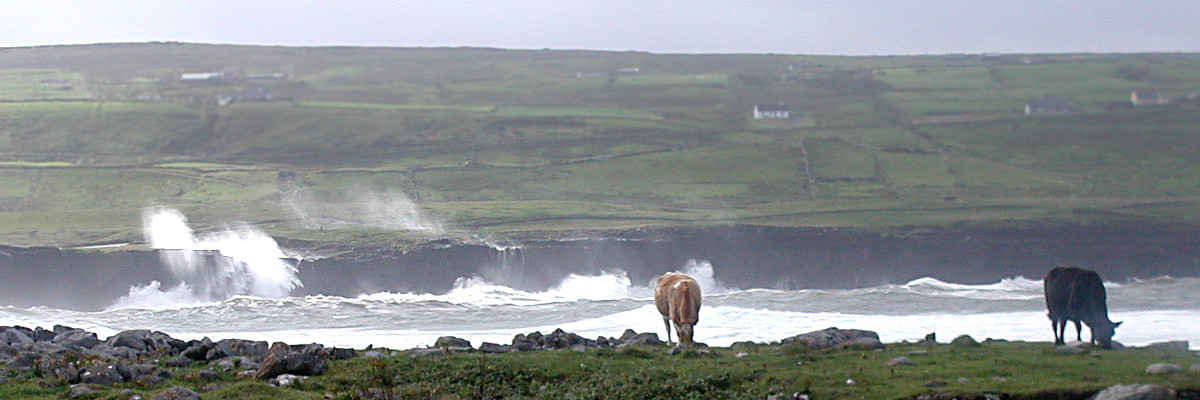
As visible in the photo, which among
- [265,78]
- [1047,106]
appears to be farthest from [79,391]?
[1047,106]

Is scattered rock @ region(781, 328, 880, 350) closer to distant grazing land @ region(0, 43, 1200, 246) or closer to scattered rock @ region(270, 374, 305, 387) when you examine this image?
scattered rock @ region(270, 374, 305, 387)

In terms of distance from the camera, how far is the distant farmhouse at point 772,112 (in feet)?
248

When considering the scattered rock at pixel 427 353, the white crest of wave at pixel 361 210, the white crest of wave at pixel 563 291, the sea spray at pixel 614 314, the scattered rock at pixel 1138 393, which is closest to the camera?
the scattered rock at pixel 1138 393

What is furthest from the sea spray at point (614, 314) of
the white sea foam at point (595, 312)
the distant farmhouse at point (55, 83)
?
the distant farmhouse at point (55, 83)

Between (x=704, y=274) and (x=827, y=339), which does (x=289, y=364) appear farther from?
(x=704, y=274)

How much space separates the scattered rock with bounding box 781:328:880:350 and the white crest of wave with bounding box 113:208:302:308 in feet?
87.3

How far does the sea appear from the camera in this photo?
34625 mm

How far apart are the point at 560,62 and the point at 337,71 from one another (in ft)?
64.0

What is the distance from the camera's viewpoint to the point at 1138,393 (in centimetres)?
1520

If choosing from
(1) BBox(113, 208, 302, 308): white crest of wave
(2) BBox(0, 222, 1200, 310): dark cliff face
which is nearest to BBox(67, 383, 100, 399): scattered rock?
(1) BBox(113, 208, 302, 308): white crest of wave

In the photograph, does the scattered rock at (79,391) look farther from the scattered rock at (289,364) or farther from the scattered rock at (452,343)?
the scattered rock at (452,343)

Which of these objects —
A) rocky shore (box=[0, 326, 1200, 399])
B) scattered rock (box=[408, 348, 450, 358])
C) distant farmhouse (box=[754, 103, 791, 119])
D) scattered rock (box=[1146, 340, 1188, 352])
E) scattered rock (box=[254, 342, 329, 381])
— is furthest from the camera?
distant farmhouse (box=[754, 103, 791, 119])

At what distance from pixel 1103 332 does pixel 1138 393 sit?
7.39 meters

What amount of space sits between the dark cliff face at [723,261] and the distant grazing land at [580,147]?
6.07ft
